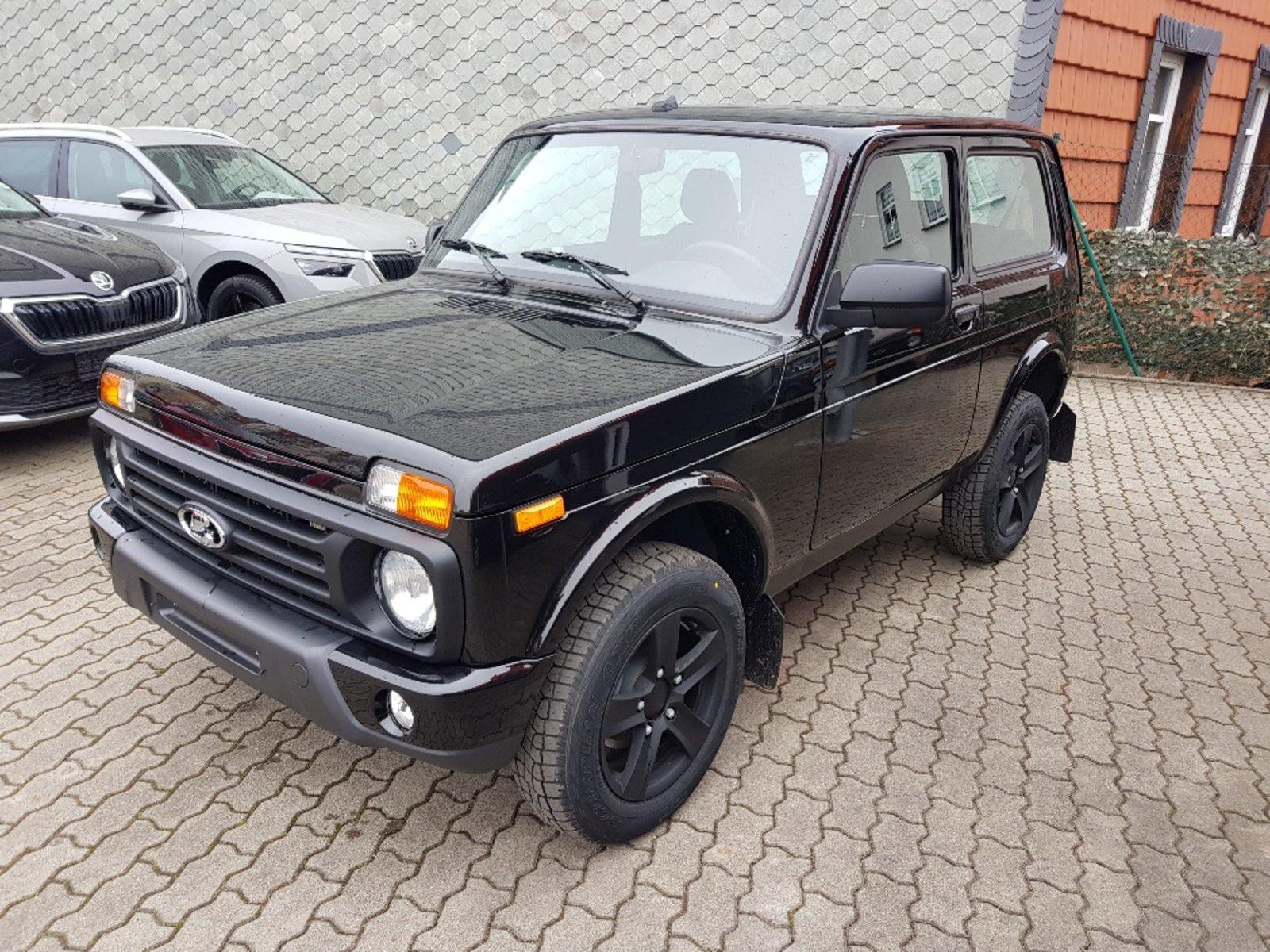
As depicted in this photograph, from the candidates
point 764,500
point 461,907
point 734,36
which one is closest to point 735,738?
point 764,500

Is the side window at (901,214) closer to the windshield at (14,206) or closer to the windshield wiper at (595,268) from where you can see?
the windshield wiper at (595,268)

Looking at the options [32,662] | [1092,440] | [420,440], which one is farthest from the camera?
[1092,440]

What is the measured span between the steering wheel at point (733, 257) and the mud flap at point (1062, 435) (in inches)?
103

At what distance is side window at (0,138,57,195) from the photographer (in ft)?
24.8

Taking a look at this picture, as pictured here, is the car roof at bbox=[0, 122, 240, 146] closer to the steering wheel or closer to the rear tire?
the rear tire

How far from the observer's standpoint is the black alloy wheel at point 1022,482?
15.0 feet

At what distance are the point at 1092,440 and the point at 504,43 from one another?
20.6ft

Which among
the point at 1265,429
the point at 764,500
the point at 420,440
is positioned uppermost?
the point at 420,440

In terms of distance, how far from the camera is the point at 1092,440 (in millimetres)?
6844

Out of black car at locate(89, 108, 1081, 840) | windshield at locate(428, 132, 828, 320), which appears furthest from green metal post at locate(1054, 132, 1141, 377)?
windshield at locate(428, 132, 828, 320)

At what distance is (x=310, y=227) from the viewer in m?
7.05

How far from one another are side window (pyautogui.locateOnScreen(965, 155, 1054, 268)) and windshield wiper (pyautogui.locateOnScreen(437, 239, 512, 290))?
184cm

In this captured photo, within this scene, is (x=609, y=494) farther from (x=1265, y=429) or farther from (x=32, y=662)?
(x=1265, y=429)

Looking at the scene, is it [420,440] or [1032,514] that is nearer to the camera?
[420,440]
